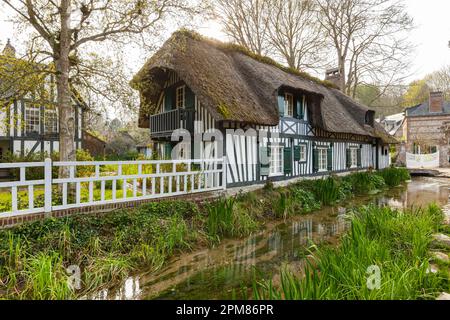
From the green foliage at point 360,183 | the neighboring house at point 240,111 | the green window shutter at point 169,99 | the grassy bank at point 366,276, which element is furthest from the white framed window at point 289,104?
the grassy bank at point 366,276

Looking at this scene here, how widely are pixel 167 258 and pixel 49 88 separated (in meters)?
5.50

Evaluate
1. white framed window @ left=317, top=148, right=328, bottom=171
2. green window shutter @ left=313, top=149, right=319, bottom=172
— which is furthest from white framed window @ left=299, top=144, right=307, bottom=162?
white framed window @ left=317, top=148, right=328, bottom=171

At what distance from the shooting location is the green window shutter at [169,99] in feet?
34.7

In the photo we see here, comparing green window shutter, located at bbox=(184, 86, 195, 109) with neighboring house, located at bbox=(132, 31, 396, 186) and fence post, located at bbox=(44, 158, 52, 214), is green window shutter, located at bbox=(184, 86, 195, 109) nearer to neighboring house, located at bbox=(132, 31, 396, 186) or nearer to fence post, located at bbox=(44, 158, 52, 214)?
neighboring house, located at bbox=(132, 31, 396, 186)

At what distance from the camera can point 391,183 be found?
1491 centimetres

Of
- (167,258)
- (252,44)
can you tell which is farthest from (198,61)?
(252,44)

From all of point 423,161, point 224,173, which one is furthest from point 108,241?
point 423,161

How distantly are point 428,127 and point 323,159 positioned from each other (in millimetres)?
19173

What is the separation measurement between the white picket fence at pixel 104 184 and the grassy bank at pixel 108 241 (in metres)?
0.34

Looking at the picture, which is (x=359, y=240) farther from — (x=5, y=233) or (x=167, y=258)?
(x=5, y=233)

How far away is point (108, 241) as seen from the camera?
4957 millimetres

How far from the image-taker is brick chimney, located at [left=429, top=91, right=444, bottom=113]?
2509 cm

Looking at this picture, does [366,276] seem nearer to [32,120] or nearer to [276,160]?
[276,160]

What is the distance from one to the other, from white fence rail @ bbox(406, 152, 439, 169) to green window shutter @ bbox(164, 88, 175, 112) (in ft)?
77.8
